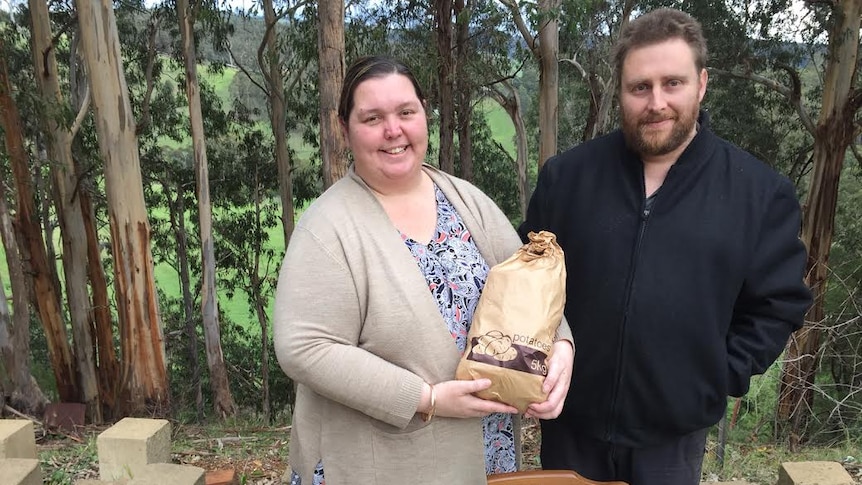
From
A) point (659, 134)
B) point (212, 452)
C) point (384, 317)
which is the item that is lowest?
point (212, 452)

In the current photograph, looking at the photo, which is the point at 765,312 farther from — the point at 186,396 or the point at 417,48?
the point at 186,396

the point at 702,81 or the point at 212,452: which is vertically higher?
the point at 702,81

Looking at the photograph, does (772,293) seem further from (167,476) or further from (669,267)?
(167,476)

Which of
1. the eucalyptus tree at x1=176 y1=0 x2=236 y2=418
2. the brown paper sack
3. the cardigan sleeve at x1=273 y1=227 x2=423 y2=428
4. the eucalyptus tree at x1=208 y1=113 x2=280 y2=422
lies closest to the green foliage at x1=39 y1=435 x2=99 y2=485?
the cardigan sleeve at x1=273 y1=227 x2=423 y2=428

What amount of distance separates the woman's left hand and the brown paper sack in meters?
0.03

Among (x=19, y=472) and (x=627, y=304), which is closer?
(x=627, y=304)

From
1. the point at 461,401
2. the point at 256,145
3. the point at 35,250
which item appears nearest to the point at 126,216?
the point at 35,250

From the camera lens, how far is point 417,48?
1065cm

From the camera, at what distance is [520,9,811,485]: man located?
170 cm

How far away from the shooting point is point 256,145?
564 inches

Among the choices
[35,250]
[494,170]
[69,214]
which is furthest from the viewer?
[494,170]

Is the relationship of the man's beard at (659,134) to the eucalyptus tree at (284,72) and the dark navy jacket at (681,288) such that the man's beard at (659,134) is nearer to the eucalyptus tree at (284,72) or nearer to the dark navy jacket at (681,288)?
the dark navy jacket at (681,288)

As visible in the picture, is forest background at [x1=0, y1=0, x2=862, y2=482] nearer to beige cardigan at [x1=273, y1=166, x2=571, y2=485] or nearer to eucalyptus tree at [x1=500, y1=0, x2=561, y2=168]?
eucalyptus tree at [x1=500, y1=0, x2=561, y2=168]

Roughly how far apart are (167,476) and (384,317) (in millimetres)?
1198
